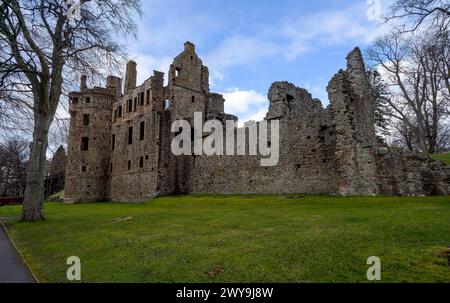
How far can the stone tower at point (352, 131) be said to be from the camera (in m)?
17.8

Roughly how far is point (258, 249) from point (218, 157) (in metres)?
20.9

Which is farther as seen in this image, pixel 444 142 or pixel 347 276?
pixel 444 142

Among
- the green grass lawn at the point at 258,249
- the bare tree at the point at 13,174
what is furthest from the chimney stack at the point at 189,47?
the bare tree at the point at 13,174

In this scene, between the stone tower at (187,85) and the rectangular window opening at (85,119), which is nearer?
the stone tower at (187,85)

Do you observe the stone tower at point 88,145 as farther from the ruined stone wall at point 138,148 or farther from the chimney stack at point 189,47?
the chimney stack at point 189,47

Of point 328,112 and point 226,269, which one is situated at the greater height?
point 328,112

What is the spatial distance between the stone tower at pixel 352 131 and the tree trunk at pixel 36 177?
632 inches

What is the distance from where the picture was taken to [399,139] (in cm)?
4116

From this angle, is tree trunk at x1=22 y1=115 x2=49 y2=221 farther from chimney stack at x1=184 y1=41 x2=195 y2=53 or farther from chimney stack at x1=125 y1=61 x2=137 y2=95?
chimney stack at x1=125 y1=61 x2=137 y2=95

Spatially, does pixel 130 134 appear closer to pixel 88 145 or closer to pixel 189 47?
pixel 88 145
